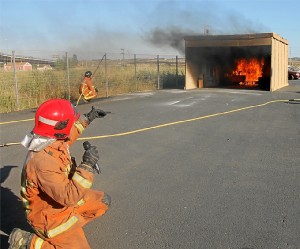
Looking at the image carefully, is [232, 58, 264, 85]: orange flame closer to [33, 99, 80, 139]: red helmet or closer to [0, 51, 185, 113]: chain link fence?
[0, 51, 185, 113]: chain link fence

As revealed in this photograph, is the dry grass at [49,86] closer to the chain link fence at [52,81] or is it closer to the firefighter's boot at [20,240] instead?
the chain link fence at [52,81]

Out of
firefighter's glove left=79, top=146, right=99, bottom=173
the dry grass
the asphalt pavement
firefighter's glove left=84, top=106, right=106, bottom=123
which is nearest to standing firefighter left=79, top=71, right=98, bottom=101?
the asphalt pavement

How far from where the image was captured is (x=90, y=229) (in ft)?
12.9

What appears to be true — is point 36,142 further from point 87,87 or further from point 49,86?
point 49,86

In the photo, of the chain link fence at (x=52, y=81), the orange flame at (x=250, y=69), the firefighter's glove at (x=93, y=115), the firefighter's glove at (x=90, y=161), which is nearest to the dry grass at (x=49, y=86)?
the chain link fence at (x=52, y=81)

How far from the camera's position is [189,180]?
17.9 feet

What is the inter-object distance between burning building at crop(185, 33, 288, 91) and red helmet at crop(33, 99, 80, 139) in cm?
1718

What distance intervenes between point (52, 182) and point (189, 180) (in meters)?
3.12

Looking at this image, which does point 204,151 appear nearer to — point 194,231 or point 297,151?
point 297,151

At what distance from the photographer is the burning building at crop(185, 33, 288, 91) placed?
63.6ft

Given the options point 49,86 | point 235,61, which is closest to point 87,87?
point 49,86

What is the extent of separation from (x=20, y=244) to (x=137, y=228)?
4.48 feet

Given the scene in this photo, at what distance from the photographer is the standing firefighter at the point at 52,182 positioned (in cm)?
269

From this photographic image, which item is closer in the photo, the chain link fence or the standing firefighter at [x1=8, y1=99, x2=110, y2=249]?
the standing firefighter at [x1=8, y1=99, x2=110, y2=249]
